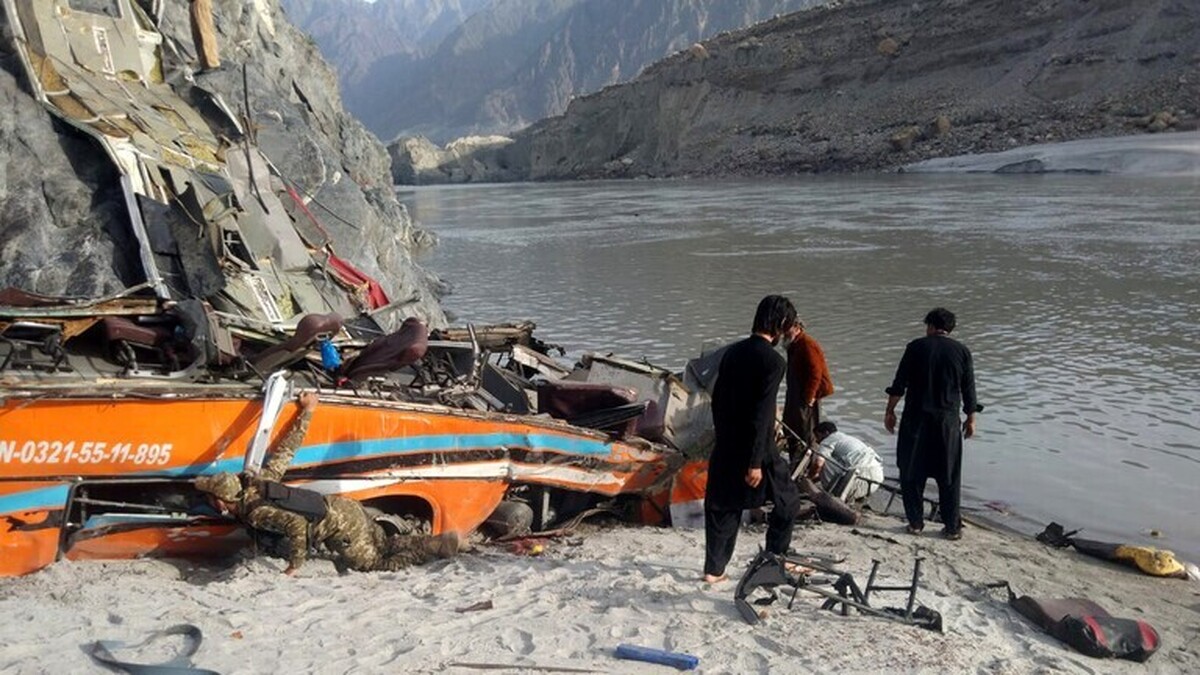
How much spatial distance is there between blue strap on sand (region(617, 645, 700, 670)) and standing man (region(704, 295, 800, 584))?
93cm

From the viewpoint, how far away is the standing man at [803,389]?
6594mm

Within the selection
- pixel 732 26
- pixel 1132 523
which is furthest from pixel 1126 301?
pixel 732 26

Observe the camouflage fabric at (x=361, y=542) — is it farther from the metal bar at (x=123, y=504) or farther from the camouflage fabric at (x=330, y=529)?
the metal bar at (x=123, y=504)

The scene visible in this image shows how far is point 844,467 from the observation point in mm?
6797

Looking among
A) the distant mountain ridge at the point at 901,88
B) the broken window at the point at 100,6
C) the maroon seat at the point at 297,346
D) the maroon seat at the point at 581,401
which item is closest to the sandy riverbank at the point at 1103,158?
the distant mountain ridge at the point at 901,88

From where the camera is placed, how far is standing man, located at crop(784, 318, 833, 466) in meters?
6.59

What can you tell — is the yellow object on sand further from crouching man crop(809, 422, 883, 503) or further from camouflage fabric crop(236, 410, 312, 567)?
camouflage fabric crop(236, 410, 312, 567)

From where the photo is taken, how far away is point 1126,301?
1498cm

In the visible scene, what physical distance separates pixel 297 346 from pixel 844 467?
3787 mm

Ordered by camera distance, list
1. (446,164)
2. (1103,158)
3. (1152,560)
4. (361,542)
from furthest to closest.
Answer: (446,164), (1103,158), (1152,560), (361,542)

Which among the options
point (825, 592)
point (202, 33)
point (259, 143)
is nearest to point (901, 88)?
point (259, 143)

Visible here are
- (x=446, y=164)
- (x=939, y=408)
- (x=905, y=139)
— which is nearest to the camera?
(x=939, y=408)

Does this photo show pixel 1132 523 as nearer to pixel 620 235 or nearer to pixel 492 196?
pixel 620 235

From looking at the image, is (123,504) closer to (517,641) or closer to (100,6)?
(517,641)
